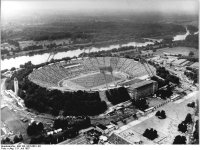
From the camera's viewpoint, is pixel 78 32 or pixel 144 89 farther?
pixel 78 32

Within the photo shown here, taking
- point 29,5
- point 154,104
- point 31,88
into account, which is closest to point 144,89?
point 154,104

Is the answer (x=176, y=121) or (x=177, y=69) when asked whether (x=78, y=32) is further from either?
(x=176, y=121)

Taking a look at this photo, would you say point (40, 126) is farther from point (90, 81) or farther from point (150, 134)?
point (90, 81)

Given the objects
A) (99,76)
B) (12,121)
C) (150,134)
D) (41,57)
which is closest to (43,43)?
(41,57)

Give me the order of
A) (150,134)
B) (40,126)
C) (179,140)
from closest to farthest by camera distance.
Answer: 1. (179,140)
2. (150,134)
3. (40,126)

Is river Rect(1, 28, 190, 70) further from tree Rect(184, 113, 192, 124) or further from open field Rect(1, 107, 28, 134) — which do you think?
tree Rect(184, 113, 192, 124)

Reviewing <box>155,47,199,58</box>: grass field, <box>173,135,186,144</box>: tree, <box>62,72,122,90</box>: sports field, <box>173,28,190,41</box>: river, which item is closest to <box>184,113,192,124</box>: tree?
<box>173,135,186,144</box>: tree

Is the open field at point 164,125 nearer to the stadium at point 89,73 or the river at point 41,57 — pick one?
the stadium at point 89,73

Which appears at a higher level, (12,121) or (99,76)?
(99,76)
